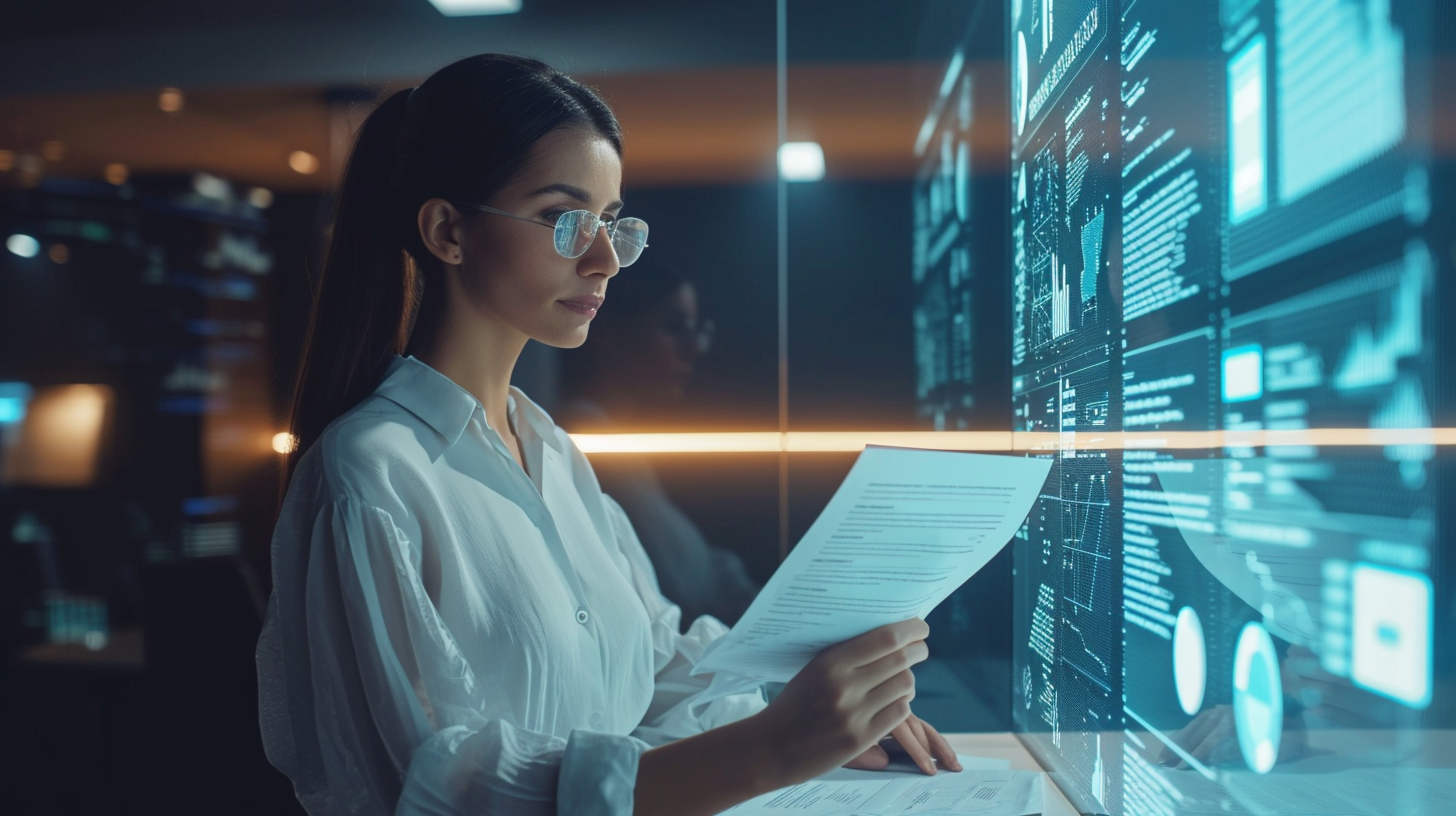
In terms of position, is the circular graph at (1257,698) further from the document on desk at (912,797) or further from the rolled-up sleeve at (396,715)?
the rolled-up sleeve at (396,715)

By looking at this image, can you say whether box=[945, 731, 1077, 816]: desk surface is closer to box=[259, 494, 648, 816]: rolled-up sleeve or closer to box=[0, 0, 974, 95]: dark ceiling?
box=[259, 494, 648, 816]: rolled-up sleeve

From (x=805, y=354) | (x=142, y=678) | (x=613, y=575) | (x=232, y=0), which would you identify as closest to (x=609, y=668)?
(x=613, y=575)

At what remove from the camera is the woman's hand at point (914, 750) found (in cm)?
96

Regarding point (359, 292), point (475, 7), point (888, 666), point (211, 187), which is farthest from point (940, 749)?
point (211, 187)

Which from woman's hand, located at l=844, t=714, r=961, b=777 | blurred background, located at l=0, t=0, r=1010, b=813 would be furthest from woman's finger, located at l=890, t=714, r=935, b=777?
blurred background, located at l=0, t=0, r=1010, b=813

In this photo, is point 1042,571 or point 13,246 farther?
point 13,246

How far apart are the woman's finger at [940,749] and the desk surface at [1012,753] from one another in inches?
3.8

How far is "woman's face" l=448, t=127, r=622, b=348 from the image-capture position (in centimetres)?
94

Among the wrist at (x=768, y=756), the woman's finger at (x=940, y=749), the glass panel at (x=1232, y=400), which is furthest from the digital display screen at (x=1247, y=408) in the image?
the wrist at (x=768, y=756)

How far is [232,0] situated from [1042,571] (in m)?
2.83

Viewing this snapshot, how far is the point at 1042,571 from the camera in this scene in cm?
111

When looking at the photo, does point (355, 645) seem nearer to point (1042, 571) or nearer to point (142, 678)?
point (1042, 571)

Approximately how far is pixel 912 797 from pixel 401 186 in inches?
32.0

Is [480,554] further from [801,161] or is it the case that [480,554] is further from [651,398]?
[801,161]
